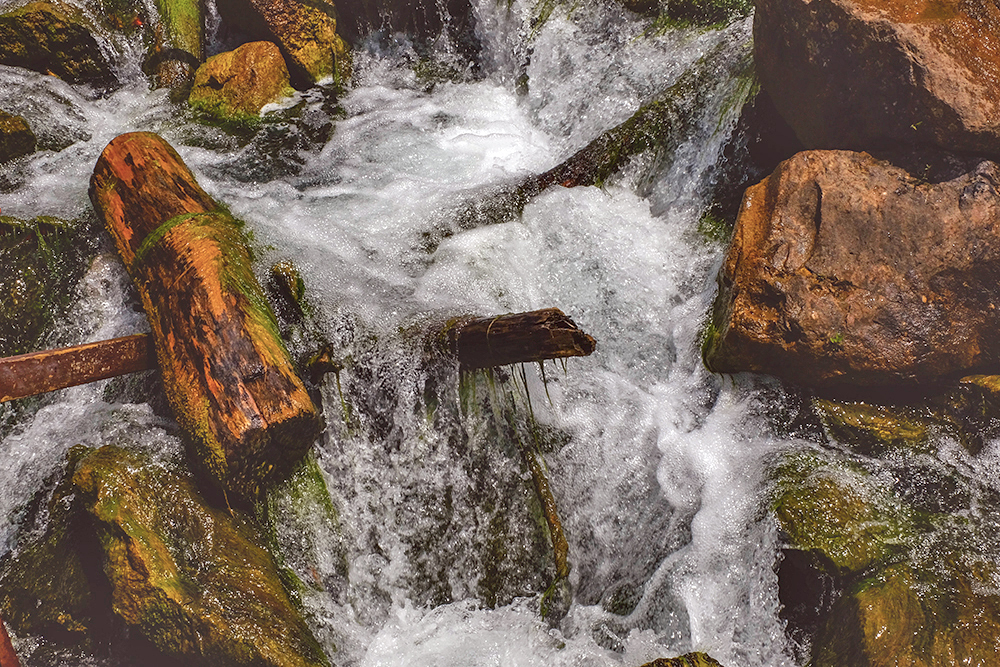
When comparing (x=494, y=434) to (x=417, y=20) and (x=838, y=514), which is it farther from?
(x=417, y=20)

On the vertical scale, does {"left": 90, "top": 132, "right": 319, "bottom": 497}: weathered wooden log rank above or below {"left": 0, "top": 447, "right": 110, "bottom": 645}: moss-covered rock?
above

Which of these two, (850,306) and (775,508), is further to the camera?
(850,306)

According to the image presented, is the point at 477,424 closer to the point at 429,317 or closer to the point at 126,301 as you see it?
the point at 429,317

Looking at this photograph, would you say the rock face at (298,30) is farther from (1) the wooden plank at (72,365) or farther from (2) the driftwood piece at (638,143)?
(1) the wooden plank at (72,365)

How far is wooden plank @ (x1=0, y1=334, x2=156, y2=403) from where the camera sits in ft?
9.03

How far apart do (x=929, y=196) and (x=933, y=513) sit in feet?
5.18

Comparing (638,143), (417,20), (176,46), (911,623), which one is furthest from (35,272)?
(911,623)

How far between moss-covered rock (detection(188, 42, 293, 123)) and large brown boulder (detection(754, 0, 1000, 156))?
425 centimetres

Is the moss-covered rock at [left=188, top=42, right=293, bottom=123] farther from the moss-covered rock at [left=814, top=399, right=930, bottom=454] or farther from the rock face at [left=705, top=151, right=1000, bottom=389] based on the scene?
the moss-covered rock at [left=814, top=399, right=930, bottom=454]

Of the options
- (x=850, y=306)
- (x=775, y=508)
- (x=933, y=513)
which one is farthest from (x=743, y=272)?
(x=933, y=513)

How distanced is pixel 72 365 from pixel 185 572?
106cm

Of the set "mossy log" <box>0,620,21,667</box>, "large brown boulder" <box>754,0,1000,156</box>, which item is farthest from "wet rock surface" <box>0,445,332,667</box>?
"large brown boulder" <box>754,0,1000,156</box>

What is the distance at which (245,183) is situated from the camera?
4746 millimetres

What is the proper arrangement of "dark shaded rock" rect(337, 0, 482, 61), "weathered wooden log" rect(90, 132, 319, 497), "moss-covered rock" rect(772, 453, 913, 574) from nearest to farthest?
"weathered wooden log" rect(90, 132, 319, 497), "moss-covered rock" rect(772, 453, 913, 574), "dark shaded rock" rect(337, 0, 482, 61)
